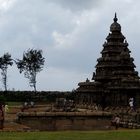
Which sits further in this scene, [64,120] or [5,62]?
[5,62]

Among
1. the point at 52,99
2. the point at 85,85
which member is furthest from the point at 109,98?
the point at 52,99

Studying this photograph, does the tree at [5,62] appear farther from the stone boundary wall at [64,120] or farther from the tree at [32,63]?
the stone boundary wall at [64,120]

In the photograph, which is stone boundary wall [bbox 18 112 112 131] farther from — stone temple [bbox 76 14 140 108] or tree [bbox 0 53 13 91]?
tree [bbox 0 53 13 91]

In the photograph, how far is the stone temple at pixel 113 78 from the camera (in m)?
64.9

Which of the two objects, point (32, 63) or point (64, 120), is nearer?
point (64, 120)

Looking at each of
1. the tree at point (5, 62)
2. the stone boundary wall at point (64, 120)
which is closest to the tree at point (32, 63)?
the tree at point (5, 62)

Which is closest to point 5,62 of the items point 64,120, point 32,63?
point 32,63

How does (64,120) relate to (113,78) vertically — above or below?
below

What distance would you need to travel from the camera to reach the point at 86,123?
3772 centimetres

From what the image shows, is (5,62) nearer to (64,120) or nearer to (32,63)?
(32,63)

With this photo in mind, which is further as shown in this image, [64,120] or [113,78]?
[113,78]

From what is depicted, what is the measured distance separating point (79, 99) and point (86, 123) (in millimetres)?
35783

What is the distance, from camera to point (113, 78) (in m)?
68.1

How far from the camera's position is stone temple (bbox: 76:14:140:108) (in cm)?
6488
